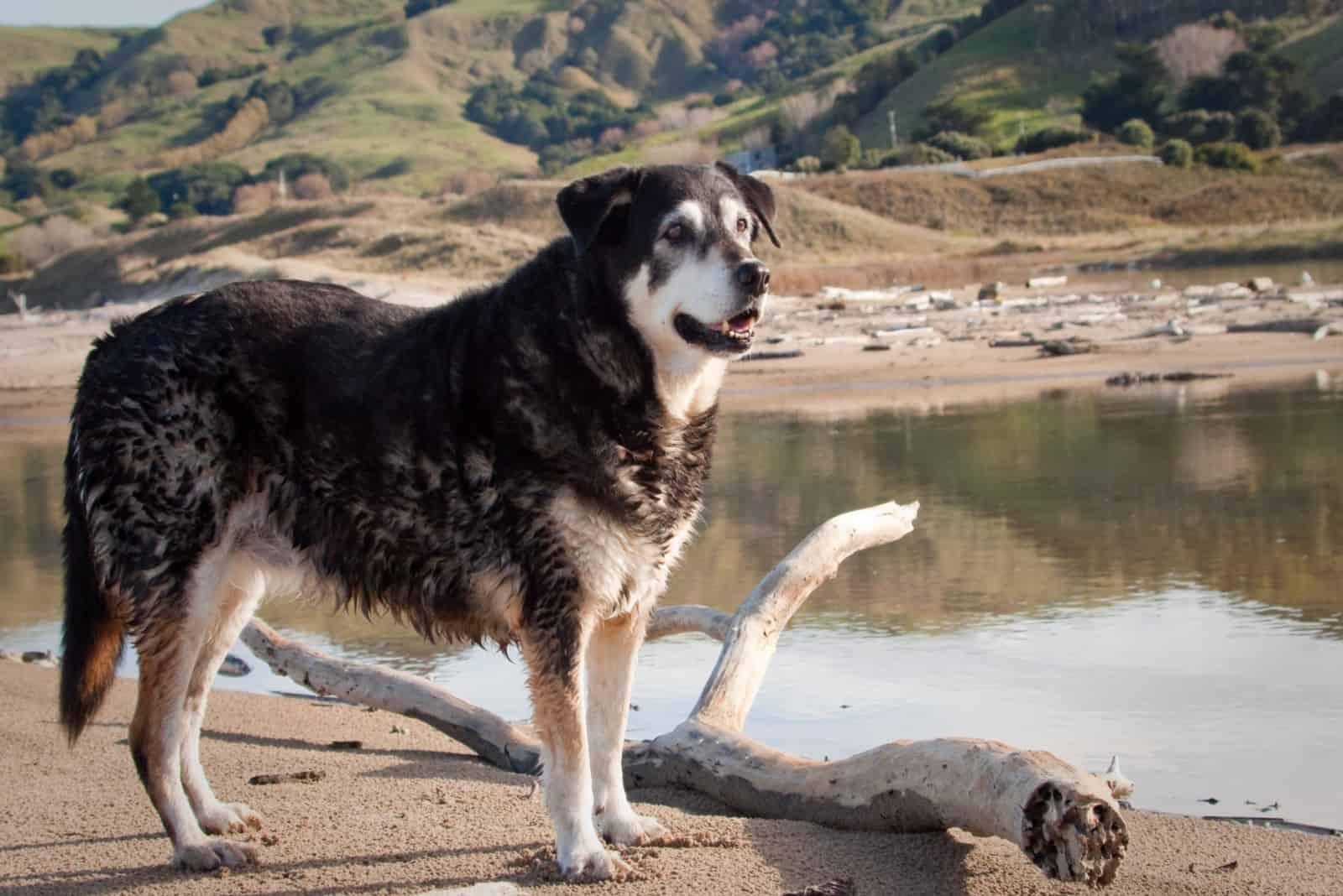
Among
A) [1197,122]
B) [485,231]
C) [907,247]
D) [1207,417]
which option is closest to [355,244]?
[485,231]

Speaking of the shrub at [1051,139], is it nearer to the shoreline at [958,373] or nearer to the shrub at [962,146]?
the shrub at [962,146]

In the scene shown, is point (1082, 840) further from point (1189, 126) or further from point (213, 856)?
point (1189, 126)

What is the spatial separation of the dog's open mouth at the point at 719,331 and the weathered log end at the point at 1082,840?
1.77 meters

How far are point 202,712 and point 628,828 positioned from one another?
165 centimetres

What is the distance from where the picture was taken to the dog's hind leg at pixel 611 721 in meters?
5.68

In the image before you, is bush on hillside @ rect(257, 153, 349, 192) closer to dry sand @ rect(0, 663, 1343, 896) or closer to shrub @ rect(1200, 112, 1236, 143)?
shrub @ rect(1200, 112, 1236, 143)

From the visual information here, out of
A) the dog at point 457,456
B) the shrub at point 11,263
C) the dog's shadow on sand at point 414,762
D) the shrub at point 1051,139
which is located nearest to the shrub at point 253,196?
the shrub at point 11,263

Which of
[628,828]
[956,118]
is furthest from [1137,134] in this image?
[628,828]

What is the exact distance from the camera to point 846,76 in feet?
505

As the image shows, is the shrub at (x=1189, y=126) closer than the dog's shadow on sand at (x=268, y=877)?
No

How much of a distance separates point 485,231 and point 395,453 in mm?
52649

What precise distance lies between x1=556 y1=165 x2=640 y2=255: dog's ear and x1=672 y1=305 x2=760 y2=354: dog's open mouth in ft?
1.39

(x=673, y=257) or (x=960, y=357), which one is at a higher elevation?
(x=673, y=257)

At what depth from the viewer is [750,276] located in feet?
17.0
